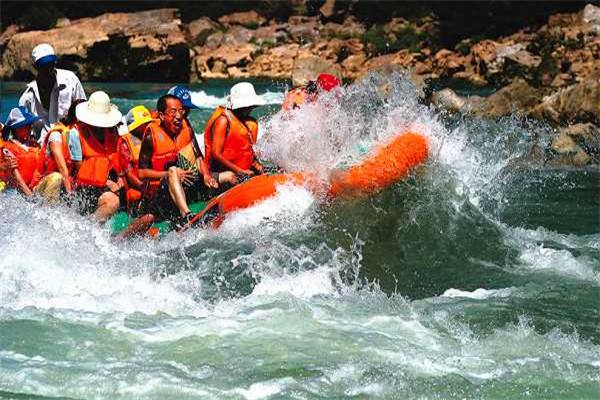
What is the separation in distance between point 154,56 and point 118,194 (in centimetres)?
1593

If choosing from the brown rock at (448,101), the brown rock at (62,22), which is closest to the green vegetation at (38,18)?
the brown rock at (62,22)

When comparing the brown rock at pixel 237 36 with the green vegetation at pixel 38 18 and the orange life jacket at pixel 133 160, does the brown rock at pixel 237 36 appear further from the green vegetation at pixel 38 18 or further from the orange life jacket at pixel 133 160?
the orange life jacket at pixel 133 160

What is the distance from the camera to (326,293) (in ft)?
19.2

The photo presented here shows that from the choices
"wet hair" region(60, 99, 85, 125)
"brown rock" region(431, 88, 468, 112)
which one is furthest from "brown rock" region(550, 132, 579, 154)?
"wet hair" region(60, 99, 85, 125)

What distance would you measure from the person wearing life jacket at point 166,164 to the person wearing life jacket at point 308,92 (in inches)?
79.2

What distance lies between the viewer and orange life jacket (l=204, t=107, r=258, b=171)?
7609mm

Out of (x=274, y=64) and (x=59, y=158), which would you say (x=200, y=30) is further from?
(x=59, y=158)

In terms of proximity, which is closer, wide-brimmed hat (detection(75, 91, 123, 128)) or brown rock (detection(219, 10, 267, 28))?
wide-brimmed hat (detection(75, 91, 123, 128))

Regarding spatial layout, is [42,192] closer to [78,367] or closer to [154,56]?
[78,367]

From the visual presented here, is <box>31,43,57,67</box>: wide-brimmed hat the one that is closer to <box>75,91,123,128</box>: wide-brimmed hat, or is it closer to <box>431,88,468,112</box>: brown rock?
<box>75,91,123,128</box>: wide-brimmed hat

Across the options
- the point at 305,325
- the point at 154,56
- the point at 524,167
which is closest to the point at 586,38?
the point at 154,56

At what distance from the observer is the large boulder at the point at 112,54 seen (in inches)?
872

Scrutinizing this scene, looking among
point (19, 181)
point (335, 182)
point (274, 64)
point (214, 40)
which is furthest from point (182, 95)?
point (214, 40)

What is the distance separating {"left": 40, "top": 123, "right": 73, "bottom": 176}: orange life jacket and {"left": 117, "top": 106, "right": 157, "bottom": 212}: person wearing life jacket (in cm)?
39
